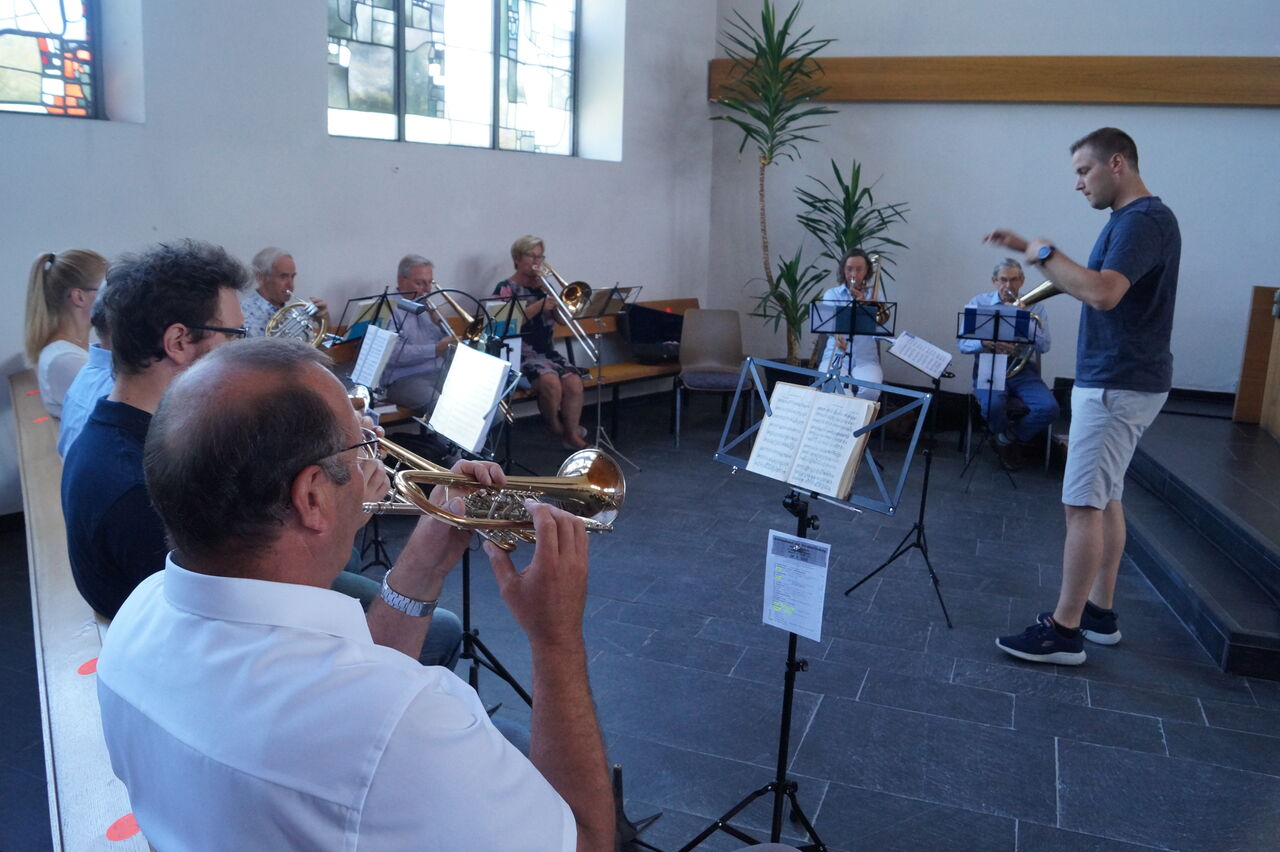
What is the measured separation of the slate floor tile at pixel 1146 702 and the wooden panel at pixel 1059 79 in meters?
5.52

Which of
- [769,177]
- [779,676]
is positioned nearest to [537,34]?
[769,177]

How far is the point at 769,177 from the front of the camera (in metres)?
8.57

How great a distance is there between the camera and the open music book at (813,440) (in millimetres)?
2547

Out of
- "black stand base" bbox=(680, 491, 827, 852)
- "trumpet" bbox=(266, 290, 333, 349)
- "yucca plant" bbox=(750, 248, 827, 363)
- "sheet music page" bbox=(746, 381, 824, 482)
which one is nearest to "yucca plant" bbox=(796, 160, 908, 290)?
"yucca plant" bbox=(750, 248, 827, 363)

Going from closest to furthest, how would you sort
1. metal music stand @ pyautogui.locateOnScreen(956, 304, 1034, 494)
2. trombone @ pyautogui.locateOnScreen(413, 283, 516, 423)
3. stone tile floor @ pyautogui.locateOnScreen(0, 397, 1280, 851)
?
stone tile floor @ pyautogui.locateOnScreen(0, 397, 1280, 851) < trombone @ pyautogui.locateOnScreen(413, 283, 516, 423) < metal music stand @ pyautogui.locateOnScreen(956, 304, 1034, 494)

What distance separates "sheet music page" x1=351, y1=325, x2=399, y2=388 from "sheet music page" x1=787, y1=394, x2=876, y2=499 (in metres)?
1.96

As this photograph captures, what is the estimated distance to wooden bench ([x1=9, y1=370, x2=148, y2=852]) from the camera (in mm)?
1405

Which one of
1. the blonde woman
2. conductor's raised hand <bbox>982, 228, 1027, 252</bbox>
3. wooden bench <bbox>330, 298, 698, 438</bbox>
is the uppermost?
conductor's raised hand <bbox>982, 228, 1027, 252</bbox>

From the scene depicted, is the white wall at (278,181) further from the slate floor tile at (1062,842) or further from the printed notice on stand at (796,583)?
the slate floor tile at (1062,842)

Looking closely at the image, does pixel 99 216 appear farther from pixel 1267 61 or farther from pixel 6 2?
pixel 1267 61

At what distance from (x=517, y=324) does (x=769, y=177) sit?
3.58m

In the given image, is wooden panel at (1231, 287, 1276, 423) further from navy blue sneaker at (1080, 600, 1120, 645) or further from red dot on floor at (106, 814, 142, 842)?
red dot on floor at (106, 814, 142, 842)

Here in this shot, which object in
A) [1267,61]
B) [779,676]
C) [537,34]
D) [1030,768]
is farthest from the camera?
[537,34]

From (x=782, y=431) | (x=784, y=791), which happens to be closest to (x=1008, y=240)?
(x=782, y=431)
